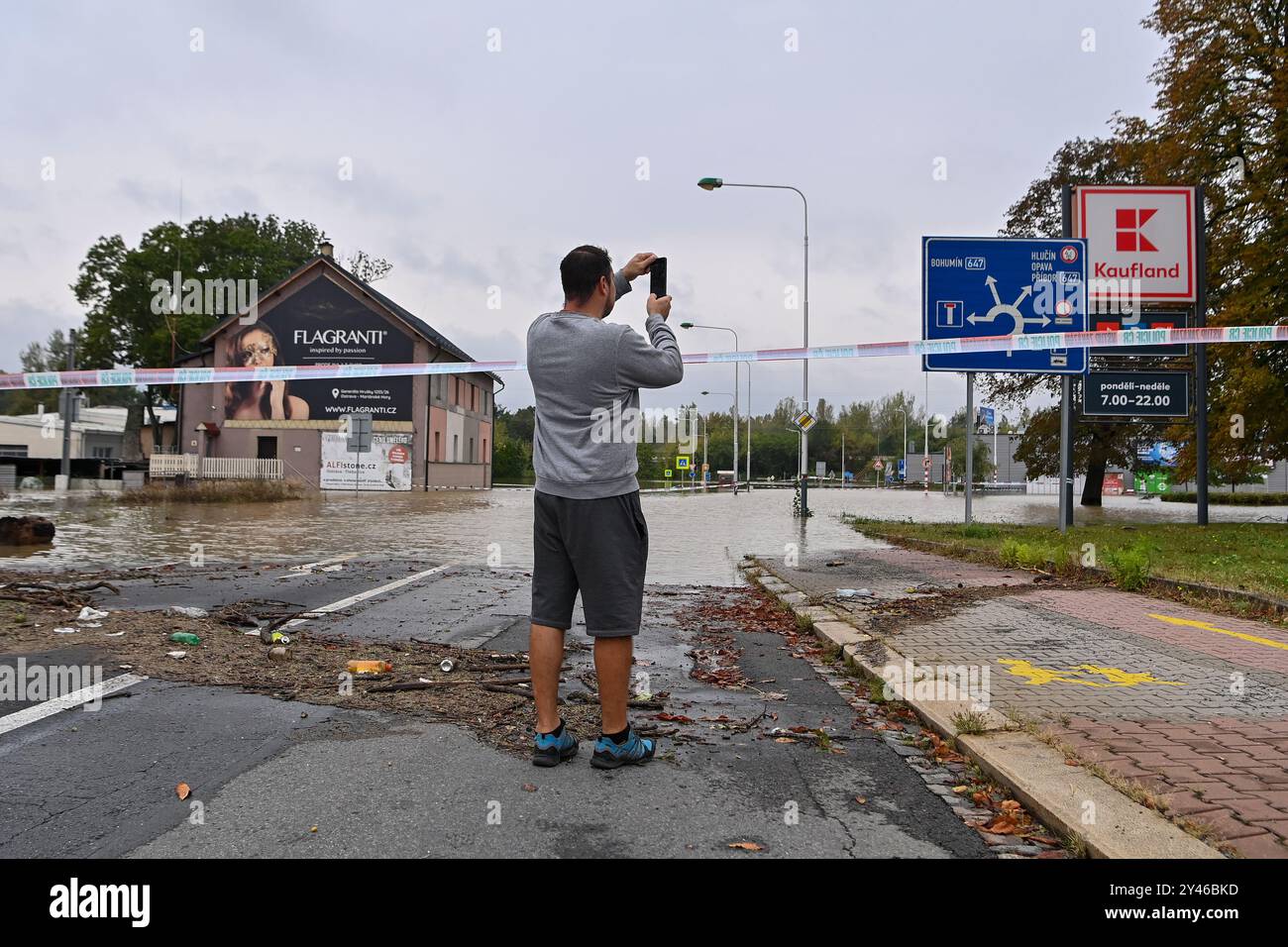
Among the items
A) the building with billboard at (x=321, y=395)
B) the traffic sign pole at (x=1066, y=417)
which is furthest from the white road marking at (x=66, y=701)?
the building with billboard at (x=321, y=395)

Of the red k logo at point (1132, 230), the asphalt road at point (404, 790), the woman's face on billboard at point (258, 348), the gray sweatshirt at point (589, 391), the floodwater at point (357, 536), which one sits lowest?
the floodwater at point (357, 536)

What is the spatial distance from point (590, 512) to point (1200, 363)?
18123 millimetres

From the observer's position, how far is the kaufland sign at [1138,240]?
56.3ft

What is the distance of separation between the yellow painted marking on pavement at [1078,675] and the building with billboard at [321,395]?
138ft

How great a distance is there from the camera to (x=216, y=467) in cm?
4228

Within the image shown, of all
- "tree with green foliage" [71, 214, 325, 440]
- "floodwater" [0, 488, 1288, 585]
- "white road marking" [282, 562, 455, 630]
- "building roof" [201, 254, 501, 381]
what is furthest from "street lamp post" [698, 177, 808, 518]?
"tree with green foliage" [71, 214, 325, 440]

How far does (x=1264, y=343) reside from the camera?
18.9 metres

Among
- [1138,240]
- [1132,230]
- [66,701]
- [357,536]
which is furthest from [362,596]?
[1138,240]

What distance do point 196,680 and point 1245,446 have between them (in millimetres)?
20945

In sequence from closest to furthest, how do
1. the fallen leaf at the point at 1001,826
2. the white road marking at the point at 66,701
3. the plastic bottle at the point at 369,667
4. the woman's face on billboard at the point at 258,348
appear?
1. the fallen leaf at the point at 1001,826
2. the white road marking at the point at 66,701
3. the plastic bottle at the point at 369,667
4. the woman's face on billboard at the point at 258,348

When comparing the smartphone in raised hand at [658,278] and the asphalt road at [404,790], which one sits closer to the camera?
the asphalt road at [404,790]
